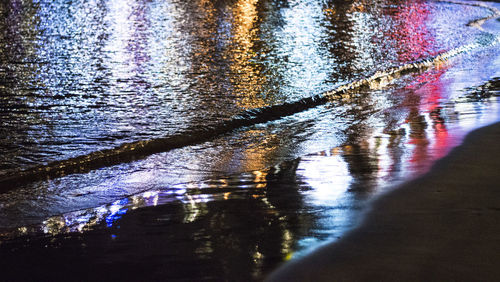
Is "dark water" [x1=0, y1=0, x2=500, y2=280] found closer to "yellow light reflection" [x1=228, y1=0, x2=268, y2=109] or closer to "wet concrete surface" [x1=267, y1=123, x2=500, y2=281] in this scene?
"yellow light reflection" [x1=228, y1=0, x2=268, y2=109]

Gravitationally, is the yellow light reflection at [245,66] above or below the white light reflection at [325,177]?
above

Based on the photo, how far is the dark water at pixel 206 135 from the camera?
3.58 meters

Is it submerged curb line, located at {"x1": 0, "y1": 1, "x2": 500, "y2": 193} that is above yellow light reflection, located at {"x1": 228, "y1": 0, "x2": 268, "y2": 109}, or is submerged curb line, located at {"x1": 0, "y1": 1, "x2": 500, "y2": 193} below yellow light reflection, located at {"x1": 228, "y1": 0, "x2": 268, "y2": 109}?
below

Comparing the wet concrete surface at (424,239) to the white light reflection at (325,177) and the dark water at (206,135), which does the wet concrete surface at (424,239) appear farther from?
the white light reflection at (325,177)

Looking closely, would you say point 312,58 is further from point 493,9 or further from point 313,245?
point 493,9

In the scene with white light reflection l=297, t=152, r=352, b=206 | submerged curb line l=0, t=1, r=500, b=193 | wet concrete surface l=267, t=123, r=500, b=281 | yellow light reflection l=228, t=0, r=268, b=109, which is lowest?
wet concrete surface l=267, t=123, r=500, b=281

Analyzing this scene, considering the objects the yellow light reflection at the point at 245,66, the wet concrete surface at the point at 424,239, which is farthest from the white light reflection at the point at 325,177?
the yellow light reflection at the point at 245,66

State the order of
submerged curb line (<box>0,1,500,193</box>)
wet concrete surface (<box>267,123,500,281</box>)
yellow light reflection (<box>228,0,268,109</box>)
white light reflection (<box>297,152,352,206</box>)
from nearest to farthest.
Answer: wet concrete surface (<box>267,123,500,281</box>) < white light reflection (<box>297,152,352,206</box>) < submerged curb line (<box>0,1,500,193</box>) < yellow light reflection (<box>228,0,268,109</box>)

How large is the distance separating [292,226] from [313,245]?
307 mm

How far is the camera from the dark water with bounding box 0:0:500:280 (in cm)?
358

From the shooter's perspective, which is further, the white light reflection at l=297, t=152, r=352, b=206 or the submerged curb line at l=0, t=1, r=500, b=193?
the submerged curb line at l=0, t=1, r=500, b=193

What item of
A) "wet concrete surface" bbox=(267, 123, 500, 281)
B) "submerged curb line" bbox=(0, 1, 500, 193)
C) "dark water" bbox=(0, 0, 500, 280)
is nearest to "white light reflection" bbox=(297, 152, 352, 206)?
"dark water" bbox=(0, 0, 500, 280)

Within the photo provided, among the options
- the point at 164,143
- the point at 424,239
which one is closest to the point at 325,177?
the point at 424,239

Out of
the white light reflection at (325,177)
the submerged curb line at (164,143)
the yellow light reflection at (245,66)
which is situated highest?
the yellow light reflection at (245,66)
